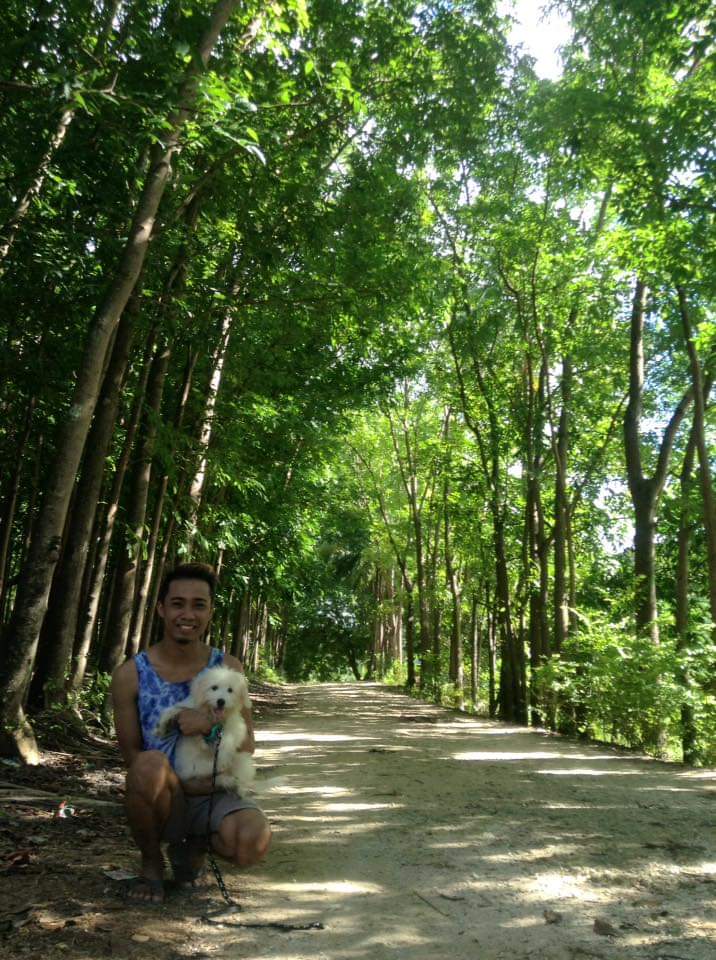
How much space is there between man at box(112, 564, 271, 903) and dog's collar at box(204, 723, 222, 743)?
21 millimetres

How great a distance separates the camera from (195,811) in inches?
135

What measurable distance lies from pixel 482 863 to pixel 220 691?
197cm

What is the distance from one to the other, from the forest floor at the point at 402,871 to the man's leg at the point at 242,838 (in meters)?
0.30

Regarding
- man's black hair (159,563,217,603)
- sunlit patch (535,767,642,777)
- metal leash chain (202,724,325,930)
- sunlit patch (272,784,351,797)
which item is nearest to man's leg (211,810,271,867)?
metal leash chain (202,724,325,930)

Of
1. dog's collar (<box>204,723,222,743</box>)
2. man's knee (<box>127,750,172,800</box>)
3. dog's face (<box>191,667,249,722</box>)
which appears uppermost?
dog's face (<box>191,667,249,722</box>)

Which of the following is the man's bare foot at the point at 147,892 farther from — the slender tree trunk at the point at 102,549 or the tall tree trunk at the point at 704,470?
the tall tree trunk at the point at 704,470

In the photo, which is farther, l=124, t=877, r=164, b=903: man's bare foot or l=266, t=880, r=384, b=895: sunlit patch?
l=266, t=880, r=384, b=895: sunlit patch

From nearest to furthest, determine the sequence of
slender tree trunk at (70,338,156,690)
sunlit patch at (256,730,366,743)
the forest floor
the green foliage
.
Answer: the forest floor → slender tree trunk at (70,338,156,690) → the green foliage → sunlit patch at (256,730,366,743)

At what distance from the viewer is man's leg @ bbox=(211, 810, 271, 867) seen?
10.4 feet

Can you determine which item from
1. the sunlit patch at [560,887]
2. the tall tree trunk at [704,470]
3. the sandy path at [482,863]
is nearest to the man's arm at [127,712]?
the sandy path at [482,863]

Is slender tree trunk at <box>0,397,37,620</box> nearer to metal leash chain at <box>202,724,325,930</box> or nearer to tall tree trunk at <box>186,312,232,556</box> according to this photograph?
tall tree trunk at <box>186,312,232,556</box>

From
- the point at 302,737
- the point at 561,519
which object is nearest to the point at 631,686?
the point at 561,519

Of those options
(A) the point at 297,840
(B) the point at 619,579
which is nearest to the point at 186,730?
(A) the point at 297,840

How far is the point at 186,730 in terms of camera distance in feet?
11.0
